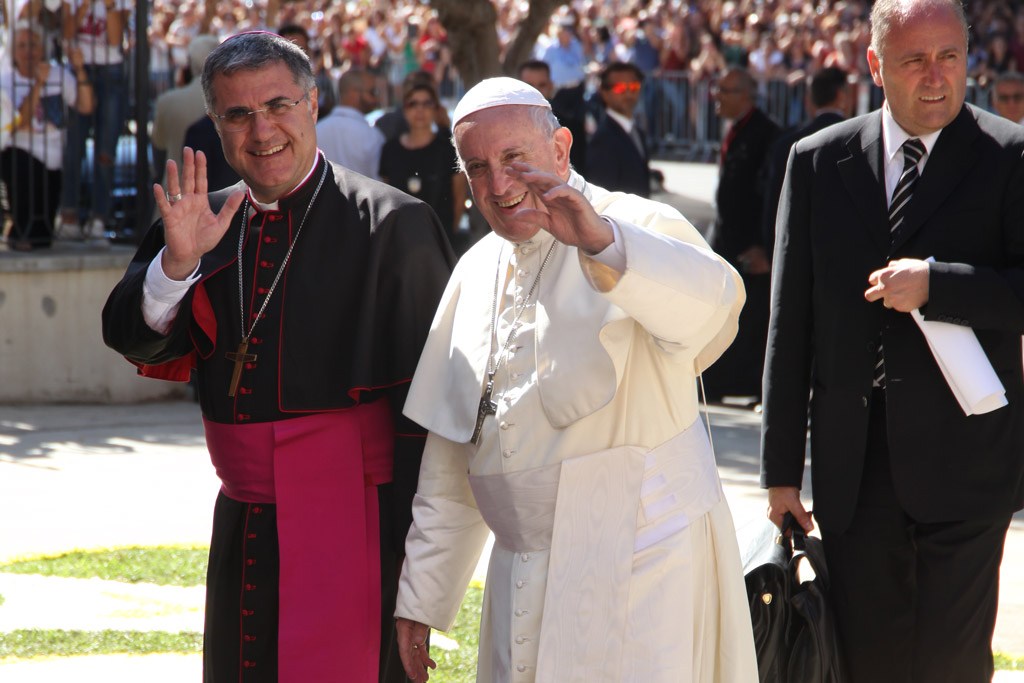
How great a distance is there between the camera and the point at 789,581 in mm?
3645

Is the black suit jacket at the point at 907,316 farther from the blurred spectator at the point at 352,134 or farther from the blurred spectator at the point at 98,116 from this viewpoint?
the blurred spectator at the point at 98,116

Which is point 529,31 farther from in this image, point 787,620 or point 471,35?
point 787,620

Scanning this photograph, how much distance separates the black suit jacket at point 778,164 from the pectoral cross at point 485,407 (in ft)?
17.5

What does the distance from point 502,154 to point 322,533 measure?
3.65ft

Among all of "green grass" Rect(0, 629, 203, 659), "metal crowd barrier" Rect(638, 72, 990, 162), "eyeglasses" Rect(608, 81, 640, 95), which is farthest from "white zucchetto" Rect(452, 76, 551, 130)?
"metal crowd barrier" Rect(638, 72, 990, 162)

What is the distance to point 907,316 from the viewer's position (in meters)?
3.55

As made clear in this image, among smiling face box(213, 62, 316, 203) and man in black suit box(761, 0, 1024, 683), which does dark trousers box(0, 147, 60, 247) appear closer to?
smiling face box(213, 62, 316, 203)

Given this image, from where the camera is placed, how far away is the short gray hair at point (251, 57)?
133 inches

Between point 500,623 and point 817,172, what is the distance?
151 cm

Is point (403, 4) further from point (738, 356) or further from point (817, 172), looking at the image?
point (817, 172)

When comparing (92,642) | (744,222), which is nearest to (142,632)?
(92,642)

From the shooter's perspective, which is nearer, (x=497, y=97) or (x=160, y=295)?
(x=497, y=97)

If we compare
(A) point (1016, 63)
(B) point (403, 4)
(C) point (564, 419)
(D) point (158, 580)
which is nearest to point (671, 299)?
(C) point (564, 419)

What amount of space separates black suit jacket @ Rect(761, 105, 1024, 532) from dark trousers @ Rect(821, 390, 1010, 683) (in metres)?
0.07
